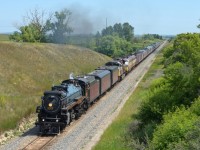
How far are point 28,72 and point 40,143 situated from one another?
28619 mm

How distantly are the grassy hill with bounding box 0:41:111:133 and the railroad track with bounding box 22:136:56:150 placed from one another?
367 cm

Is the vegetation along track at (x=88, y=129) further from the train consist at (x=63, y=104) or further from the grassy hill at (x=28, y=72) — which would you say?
the grassy hill at (x=28, y=72)

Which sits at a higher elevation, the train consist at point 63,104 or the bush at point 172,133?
the bush at point 172,133

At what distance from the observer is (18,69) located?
52469mm

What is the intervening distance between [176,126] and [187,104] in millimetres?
8076

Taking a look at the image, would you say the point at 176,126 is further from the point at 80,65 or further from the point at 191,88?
the point at 80,65

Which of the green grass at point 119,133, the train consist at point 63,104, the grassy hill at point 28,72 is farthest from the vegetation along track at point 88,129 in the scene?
the grassy hill at point 28,72

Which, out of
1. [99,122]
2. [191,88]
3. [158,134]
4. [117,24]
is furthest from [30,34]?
[117,24]

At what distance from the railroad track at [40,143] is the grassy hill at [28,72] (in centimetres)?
367

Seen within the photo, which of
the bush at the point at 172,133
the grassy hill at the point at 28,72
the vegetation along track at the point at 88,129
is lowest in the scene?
the vegetation along track at the point at 88,129

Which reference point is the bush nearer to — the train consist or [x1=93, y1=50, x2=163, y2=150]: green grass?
[x1=93, y1=50, x2=163, y2=150]: green grass

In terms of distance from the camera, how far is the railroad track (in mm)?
24219

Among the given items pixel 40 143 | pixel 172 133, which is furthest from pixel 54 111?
pixel 172 133

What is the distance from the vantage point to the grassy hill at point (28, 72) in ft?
111
